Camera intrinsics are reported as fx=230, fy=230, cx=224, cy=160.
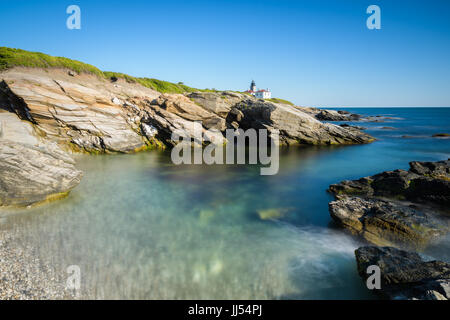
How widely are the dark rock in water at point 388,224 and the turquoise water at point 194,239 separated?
1.88 feet

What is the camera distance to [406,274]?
6.23 meters

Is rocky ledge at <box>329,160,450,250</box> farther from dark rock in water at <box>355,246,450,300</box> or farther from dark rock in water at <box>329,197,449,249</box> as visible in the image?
dark rock in water at <box>355,246,450,300</box>

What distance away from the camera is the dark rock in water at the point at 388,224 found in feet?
29.2

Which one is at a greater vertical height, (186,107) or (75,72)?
(75,72)

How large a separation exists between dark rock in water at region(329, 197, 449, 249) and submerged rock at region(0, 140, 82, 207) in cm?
1370

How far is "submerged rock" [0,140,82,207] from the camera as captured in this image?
10.6m

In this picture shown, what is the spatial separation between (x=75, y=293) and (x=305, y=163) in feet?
68.6

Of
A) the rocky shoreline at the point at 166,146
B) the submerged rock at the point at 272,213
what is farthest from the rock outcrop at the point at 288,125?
the submerged rock at the point at 272,213

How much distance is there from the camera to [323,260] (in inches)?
318

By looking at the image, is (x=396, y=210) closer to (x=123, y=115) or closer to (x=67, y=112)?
(x=67, y=112)

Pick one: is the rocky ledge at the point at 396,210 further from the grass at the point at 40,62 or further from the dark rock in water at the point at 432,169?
the grass at the point at 40,62

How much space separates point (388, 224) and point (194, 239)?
7825 millimetres

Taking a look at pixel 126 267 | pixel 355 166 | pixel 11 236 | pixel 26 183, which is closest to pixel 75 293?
pixel 126 267

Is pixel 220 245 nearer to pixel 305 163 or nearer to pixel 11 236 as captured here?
pixel 11 236
